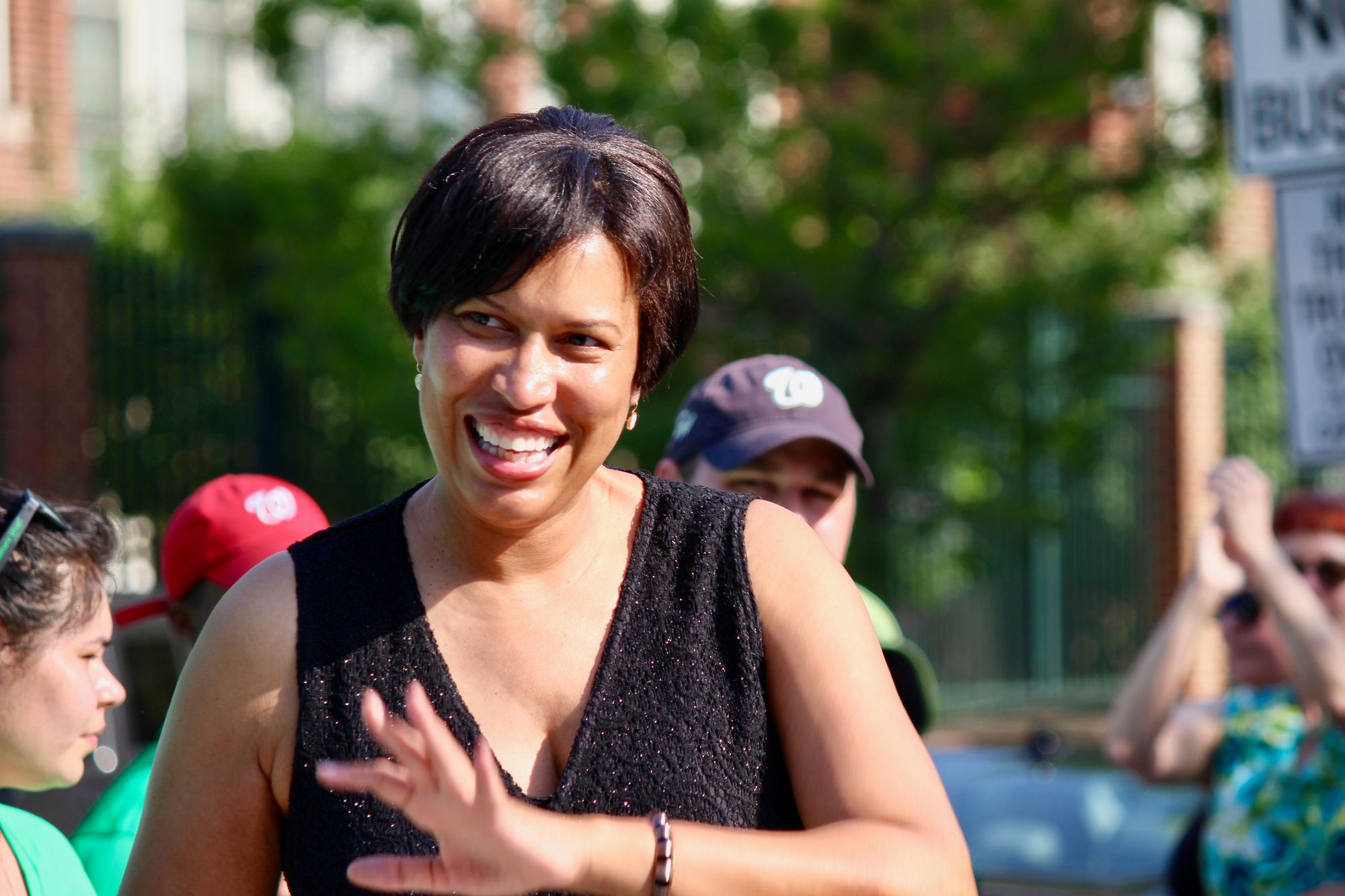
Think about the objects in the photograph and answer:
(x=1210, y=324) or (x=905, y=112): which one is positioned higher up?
(x=905, y=112)

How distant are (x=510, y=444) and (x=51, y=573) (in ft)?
3.50

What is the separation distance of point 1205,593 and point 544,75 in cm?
548

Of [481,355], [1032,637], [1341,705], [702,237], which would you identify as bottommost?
[1032,637]

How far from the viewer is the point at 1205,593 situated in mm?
4656

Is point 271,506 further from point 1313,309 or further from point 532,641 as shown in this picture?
point 1313,309

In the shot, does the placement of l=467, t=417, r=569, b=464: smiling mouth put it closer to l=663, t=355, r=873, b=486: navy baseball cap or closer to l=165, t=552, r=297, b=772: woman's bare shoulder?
l=165, t=552, r=297, b=772: woman's bare shoulder

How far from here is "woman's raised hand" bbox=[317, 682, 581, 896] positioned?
1612 millimetres

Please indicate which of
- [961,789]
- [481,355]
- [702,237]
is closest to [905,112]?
[702,237]

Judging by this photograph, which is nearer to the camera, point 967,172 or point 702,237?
point 702,237

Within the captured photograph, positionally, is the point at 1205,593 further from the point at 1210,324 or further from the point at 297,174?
the point at 1210,324

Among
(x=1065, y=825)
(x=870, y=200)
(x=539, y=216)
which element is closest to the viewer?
(x=539, y=216)

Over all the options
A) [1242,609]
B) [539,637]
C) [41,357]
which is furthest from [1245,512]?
[41,357]

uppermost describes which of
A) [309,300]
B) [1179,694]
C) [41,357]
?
[309,300]

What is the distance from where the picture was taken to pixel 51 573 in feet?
8.63
